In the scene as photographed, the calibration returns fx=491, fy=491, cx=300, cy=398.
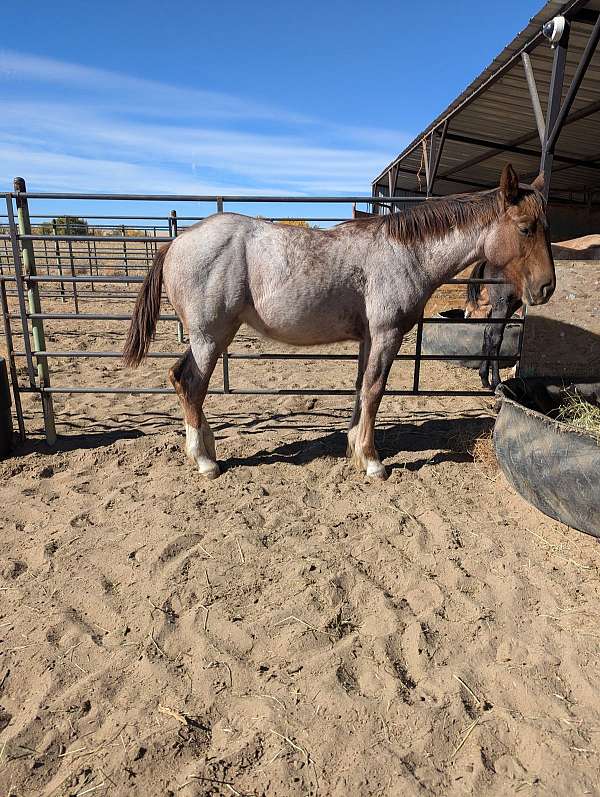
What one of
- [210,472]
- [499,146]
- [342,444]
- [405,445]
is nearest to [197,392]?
[210,472]

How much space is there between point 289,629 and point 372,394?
182 cm

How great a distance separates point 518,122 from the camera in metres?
7.91

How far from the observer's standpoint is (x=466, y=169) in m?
12.4


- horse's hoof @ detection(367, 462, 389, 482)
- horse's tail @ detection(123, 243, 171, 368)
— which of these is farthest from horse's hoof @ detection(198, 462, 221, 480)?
horse's hoof @ detection(367, 462, 389, 482)

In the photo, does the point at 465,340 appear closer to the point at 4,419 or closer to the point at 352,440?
the point at 352,440

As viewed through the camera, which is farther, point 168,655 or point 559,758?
point 168,655

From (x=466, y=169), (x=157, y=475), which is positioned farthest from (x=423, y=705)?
(x=466, y=169)

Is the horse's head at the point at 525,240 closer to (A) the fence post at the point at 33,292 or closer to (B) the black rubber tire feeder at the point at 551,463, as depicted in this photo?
(B) the black rubber tire feeder at the point at 551,463

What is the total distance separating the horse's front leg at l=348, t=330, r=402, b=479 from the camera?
3399 mm

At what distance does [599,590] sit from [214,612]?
1.87 metres

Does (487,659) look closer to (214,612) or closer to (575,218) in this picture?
(214,612)

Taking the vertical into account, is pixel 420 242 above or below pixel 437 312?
above

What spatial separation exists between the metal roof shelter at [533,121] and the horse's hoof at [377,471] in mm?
2298

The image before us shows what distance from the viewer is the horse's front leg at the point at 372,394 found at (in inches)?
134
